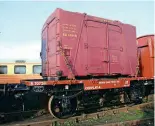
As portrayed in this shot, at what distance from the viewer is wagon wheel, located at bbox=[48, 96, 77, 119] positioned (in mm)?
8977

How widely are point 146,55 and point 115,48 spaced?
2.48 metres

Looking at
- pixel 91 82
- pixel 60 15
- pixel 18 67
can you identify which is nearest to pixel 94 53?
pixel 91 82

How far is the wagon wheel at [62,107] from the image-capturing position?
898 cm

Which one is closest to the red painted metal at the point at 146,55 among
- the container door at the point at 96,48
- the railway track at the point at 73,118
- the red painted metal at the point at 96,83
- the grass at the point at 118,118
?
the railway track at the point at 73,118

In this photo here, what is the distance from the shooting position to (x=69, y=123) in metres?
8.46

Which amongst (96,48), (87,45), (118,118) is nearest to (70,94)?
(118,118)

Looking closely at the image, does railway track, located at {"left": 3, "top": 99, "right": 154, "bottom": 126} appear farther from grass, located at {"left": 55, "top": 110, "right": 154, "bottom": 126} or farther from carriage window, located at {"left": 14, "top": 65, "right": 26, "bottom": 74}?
carriage window, located at {"left": 14, "top": 65, "right": 26, "bottom": 74}

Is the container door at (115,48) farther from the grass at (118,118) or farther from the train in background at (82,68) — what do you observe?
the grass at (118,118)

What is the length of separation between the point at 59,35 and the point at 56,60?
1.03 meters

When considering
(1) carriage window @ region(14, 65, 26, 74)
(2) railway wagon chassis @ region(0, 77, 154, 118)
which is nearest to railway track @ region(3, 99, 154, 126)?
(2) railway wagon chassis @ region(0, 77, 154, 118)

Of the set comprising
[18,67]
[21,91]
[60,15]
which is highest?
[60,15]

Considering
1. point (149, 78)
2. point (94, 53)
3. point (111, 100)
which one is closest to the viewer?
point (94, 53)

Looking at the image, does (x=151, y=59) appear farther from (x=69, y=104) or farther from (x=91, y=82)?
(x=69, y=104)

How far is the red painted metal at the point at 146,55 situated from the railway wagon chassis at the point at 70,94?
0.70 m
